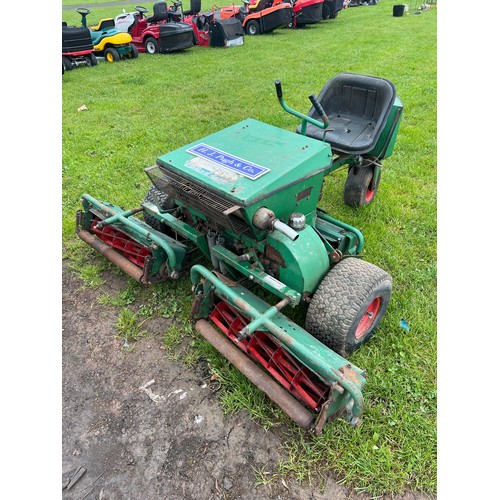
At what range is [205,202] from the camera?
8.14 feet

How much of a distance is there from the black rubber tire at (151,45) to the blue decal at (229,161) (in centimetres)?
948

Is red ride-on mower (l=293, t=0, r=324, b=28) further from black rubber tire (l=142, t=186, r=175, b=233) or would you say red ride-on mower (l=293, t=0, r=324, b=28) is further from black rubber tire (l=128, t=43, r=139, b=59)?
black rubber tire (l=142, t=186, r=175, b=233)

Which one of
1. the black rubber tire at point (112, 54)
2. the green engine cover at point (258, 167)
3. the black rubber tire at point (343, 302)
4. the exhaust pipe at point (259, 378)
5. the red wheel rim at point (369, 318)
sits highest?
the black rubber tire at point (112, 54)

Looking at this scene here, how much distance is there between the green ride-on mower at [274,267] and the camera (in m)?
2.23

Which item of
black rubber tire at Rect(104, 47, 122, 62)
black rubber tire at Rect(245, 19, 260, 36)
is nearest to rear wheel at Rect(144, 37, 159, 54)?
black rubber tire at Rect(104, 47, 122, 62)

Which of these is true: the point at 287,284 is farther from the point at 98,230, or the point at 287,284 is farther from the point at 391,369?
the point at 98,230

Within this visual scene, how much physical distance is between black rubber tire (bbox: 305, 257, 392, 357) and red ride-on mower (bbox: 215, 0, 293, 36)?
12.4 metres

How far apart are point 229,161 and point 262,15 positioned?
12086 millimetres

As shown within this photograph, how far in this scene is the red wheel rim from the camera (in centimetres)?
271

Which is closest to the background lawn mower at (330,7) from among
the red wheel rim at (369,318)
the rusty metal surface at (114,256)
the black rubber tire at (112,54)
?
the black rubber tire at (112,54)

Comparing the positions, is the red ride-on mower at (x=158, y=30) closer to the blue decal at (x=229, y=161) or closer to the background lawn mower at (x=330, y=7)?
the background lawn mower at (x=330, y=7)

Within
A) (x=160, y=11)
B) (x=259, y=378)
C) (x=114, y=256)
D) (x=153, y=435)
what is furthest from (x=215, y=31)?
(x=153, y=435)

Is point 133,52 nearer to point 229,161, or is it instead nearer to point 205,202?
point 229,161

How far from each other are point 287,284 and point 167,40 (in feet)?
32.6
